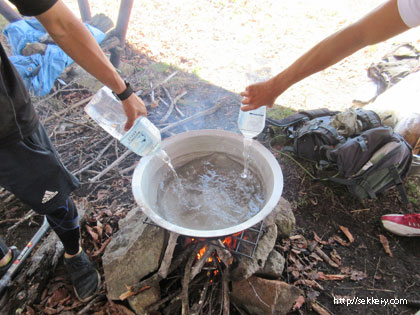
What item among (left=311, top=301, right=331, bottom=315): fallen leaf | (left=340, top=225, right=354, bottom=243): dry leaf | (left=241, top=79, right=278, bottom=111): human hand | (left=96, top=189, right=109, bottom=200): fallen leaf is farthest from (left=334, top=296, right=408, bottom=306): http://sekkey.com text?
(left=96, top=189, right=109, bottom=200): fallen leaf

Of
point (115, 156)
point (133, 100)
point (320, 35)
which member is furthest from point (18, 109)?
point (320, 35)

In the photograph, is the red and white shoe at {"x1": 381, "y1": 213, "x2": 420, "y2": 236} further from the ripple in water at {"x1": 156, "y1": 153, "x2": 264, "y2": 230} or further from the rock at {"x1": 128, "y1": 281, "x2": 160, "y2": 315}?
the rock at {"x1": 128, "y1": 281, "x2": 160, "y2": 315}

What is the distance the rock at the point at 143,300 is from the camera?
2.18 meters

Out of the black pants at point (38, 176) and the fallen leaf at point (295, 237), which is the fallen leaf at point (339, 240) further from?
the black pants at point (38, 176)

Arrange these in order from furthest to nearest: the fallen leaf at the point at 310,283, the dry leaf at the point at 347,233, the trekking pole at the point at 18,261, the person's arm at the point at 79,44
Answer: the dry leaf at the point at 347,233, the fallen leaf at the point at 310,283, the trekking pole at the point at 18,261, the person's arm at the point at 79,44

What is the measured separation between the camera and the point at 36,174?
1.79 m

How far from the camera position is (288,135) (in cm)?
414

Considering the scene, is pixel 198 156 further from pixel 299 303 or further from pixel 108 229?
pixel 299 303

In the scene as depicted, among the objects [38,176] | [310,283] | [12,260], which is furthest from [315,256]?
[12,260]

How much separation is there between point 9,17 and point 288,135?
21.0 ft

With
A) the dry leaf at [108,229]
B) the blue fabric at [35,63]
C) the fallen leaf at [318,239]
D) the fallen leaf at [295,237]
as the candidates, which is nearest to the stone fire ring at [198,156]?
the dry leaf at [108,229]

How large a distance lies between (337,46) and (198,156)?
1.59 m

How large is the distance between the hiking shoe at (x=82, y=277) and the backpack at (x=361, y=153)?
3055 millimetres

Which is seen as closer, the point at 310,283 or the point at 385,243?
the point at 310,283
